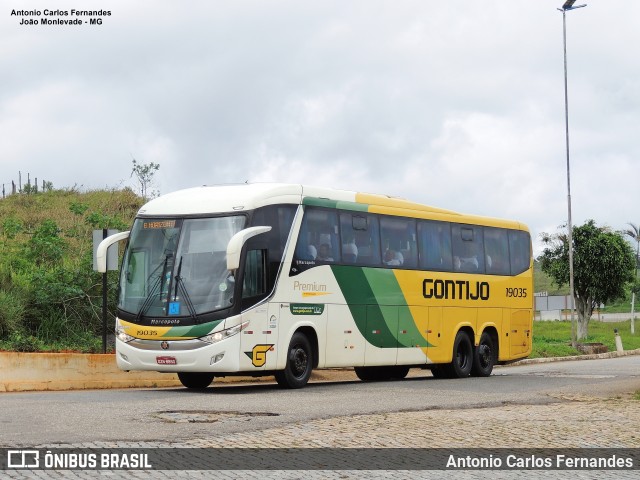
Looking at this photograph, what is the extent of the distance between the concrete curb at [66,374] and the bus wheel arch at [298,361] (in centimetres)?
409

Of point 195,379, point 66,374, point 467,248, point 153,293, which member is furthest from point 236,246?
point 467,248

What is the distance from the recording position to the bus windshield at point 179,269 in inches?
741

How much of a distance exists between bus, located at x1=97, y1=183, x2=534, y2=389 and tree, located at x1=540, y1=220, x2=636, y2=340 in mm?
32387

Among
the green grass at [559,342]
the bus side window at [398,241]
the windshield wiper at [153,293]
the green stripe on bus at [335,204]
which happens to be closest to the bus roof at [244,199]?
the green stripe on bus at [335,204]

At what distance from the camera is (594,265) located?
56.8 m

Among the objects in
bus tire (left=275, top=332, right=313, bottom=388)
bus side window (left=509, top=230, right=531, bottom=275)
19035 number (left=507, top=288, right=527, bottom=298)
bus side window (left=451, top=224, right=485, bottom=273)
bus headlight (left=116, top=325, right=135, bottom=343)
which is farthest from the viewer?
bus side window (left=509, top=230, right=531, bottom=275)

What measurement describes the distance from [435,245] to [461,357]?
297cm

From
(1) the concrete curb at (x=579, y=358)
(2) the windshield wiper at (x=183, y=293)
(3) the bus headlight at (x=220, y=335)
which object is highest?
(2) the windshield wiper at (x=183, y=293)

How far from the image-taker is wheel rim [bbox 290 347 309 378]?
20.1 metres

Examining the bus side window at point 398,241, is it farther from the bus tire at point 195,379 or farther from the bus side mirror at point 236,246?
the bus side mirror at point 236,246

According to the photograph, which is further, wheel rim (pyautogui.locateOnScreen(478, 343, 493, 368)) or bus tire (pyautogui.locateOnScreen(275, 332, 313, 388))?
wheel rim (pyautogui.locateOnScreen(478, 343, 493, 368))

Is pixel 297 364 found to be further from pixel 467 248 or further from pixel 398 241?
pixel 467 248

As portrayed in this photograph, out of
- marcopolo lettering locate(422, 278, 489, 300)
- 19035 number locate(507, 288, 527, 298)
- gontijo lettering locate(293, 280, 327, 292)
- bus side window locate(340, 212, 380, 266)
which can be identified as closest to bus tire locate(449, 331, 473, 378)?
marcopolo lettering locate(422, 278, 489, 300)

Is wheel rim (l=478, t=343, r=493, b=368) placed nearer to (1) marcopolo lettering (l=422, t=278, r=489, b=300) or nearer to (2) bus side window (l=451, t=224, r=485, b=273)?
(1) marcopolo lettering (l=422, t=278, r=489, b=300)
